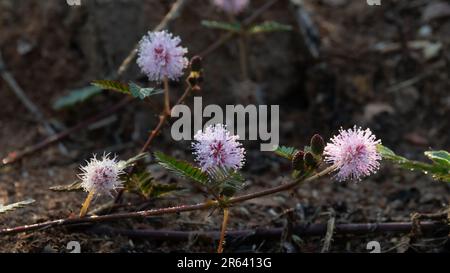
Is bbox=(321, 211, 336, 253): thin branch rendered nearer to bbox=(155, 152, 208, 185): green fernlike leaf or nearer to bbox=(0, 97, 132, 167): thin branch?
bbox=(155, 152, 208, 185): green fernlike leaf

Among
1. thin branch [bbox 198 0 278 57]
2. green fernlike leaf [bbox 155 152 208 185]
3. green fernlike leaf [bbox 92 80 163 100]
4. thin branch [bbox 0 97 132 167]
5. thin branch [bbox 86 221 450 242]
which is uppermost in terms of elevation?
thin branch [bbox 198 0 278 57]

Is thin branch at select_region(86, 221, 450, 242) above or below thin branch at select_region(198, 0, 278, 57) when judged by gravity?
below

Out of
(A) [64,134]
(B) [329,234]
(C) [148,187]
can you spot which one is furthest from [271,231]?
(A) [64,134]

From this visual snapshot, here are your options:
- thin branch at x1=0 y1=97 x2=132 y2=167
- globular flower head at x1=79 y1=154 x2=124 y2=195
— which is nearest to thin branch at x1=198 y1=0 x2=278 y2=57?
thin branch at x1=0 y1=97 x2=132 y2=167

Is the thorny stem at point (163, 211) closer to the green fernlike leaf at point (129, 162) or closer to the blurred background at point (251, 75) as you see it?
the green fernlike leaf at point (129, 162)

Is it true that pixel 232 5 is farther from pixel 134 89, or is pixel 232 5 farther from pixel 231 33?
pixel 134 89

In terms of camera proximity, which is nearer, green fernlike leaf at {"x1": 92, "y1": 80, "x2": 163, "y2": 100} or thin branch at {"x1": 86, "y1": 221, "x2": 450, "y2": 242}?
green fernlike leaf at {"x1": 92, "y1": 80, "x2": 163, "y2": 100}
